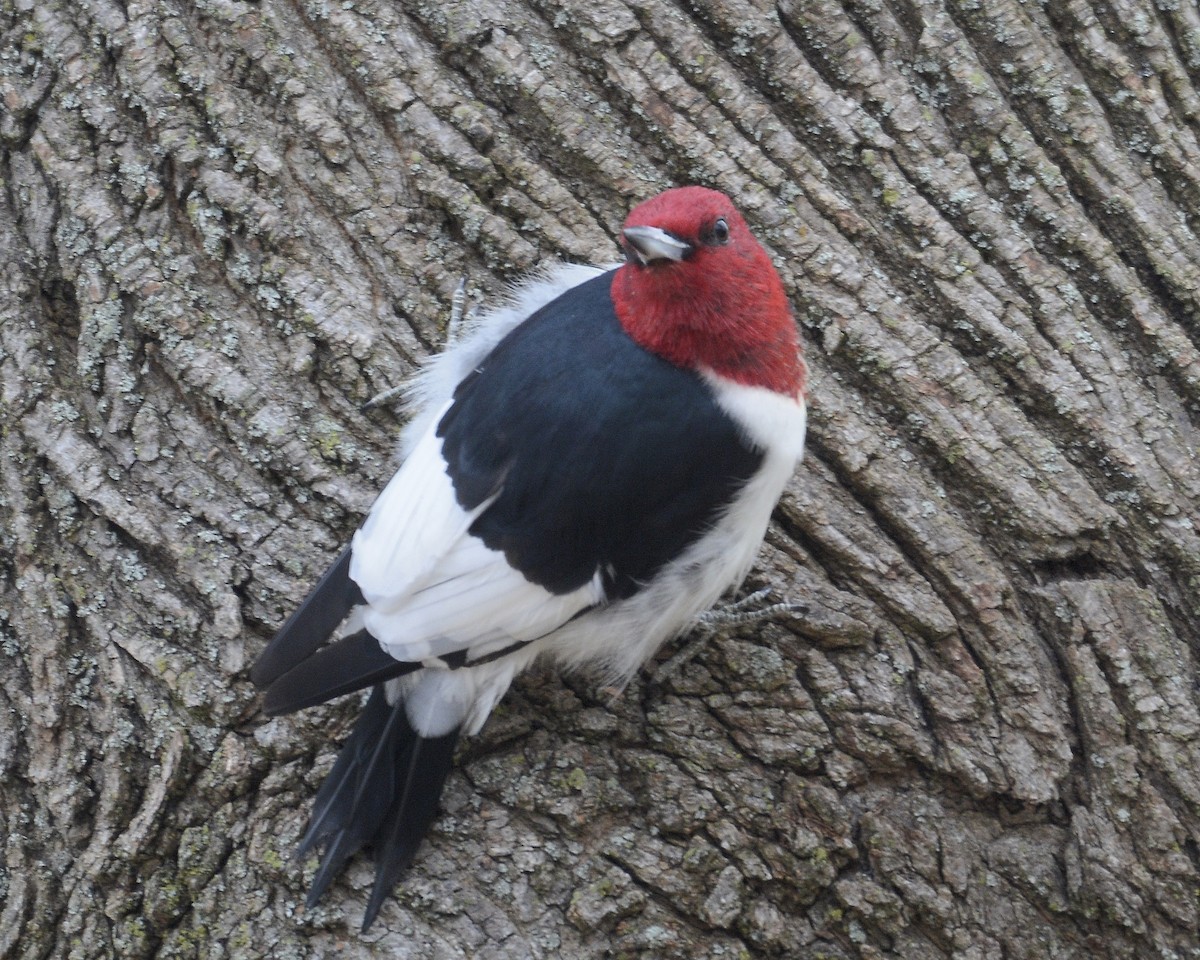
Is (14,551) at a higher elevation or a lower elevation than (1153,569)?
higher

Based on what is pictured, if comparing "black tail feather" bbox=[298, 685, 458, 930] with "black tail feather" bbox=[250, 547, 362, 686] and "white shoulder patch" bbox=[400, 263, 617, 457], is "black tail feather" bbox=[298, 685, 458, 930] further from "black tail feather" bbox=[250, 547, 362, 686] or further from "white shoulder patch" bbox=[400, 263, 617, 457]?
"white shoulder patch" bbox=[400, 263, 617, 457]

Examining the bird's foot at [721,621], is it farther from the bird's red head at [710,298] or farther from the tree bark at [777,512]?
the bird's red head at [710,298]

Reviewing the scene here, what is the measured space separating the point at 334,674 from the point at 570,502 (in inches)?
22.3

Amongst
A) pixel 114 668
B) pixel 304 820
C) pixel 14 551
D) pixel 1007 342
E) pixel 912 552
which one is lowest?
pixel 912 552

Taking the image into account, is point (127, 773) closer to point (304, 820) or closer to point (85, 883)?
point (85, 883)

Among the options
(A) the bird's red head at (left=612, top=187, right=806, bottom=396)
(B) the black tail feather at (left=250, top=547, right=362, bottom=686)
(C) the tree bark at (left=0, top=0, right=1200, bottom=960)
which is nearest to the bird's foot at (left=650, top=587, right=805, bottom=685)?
(C) the tree bark at (left=0, top=0, right=1200, bottom=960)

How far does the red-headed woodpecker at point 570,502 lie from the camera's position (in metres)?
2.17

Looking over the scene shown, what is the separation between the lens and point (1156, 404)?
2402mm

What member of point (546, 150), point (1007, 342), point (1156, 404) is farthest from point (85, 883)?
point (1156, 404)

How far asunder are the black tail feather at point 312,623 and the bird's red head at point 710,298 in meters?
0.80

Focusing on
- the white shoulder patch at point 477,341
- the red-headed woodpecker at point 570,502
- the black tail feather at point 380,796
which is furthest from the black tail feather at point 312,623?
the white shoulder patch at point 477,341

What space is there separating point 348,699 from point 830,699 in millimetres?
970

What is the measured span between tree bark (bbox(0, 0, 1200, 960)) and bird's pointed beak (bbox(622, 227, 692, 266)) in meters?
0.28

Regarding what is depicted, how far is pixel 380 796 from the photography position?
6.67ft
